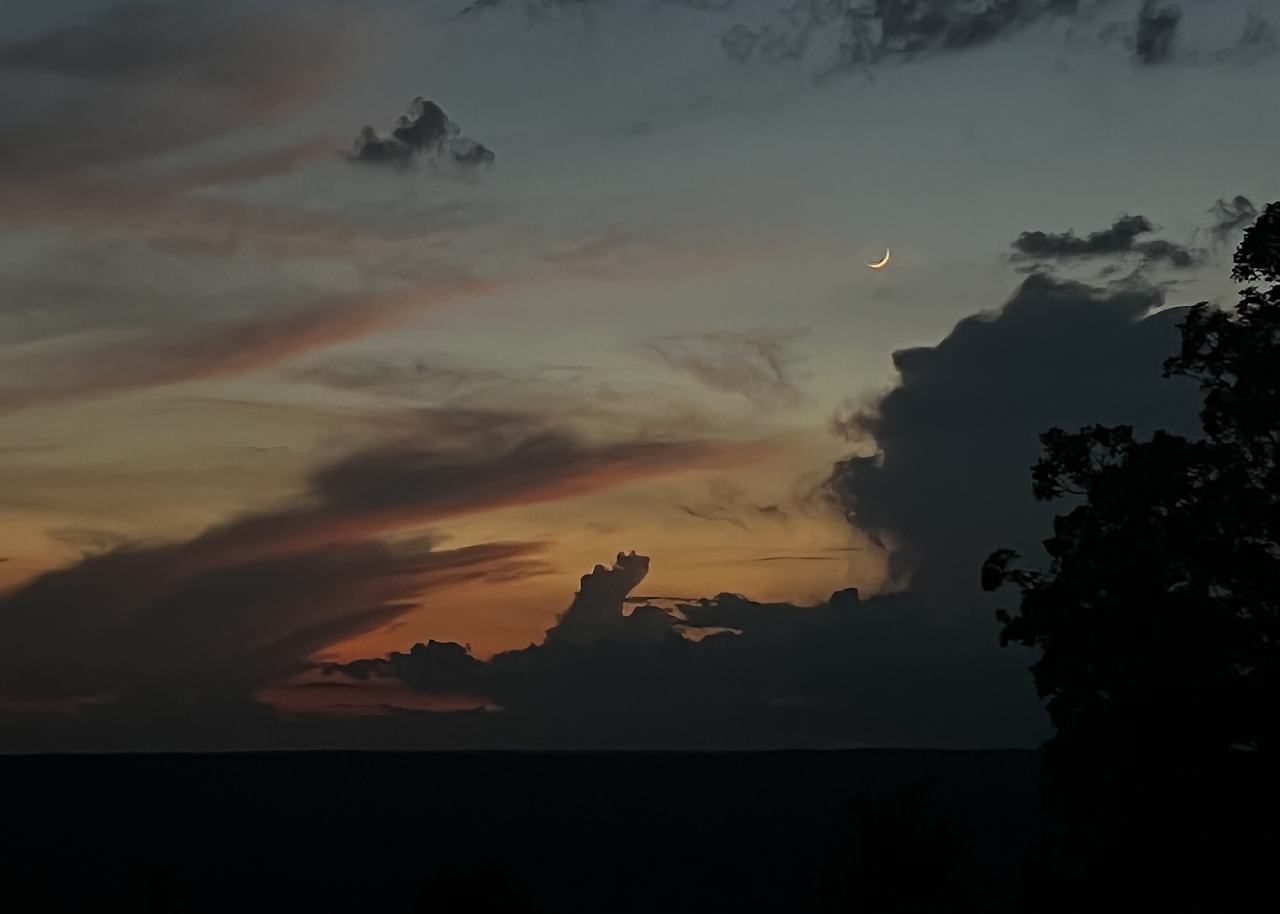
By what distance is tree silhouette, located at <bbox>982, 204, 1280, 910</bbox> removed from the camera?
29734 millimetres

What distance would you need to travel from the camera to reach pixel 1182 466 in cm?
3209

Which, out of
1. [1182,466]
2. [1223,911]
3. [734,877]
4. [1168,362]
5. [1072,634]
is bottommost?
[734,877]

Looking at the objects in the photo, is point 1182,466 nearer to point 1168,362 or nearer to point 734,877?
point 1168,362

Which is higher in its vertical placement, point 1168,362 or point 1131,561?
point 1168,362

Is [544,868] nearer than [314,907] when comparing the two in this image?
No

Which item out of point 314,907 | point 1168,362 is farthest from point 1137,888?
point 314,907

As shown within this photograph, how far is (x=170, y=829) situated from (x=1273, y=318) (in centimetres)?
17725

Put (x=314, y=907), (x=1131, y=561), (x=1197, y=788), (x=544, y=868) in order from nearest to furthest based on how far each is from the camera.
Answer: (x=1197, y=788) → (x=1131, y=561) → (x=314, y=907) → (x=544, y=868)

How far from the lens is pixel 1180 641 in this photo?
101 ft

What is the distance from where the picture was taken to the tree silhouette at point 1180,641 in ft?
97.6

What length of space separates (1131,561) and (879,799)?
23.5 meters

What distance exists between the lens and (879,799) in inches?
2101

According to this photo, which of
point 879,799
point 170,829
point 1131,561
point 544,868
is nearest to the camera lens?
point 1131,561

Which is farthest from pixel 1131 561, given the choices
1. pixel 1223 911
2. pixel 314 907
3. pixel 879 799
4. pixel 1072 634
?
pixel 314 907
